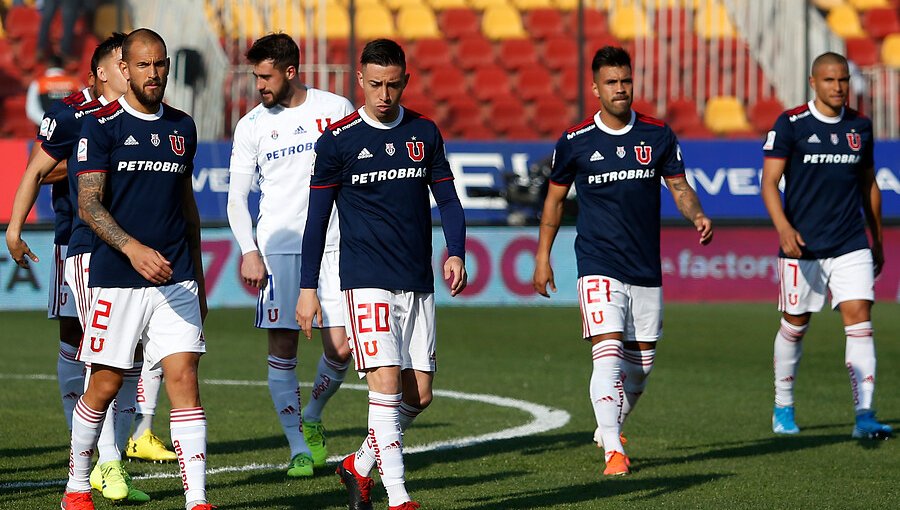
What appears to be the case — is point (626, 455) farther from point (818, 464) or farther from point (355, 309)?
point (355, 309)

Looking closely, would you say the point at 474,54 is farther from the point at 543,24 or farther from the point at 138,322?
the point at 138,322

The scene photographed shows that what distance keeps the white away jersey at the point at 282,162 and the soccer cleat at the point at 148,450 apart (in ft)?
4.10

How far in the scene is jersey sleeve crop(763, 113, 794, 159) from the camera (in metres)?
8.78

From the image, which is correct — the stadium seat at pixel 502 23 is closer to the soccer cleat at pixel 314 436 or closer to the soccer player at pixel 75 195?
the soccer cleat at pixel 314 436

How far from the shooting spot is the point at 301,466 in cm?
733

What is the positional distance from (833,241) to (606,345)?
211cm

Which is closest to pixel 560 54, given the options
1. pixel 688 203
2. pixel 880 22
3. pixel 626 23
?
pixel 626 23

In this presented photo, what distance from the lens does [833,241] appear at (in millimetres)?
8797

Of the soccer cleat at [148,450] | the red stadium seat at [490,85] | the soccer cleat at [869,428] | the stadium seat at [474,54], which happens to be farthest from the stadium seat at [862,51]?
the soccer cleat at [148,450]

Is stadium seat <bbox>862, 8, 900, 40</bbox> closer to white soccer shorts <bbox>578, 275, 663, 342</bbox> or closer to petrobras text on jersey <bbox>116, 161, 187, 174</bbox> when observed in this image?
white soccer shorts <bbox>578, 275, 663, 342</bbox>

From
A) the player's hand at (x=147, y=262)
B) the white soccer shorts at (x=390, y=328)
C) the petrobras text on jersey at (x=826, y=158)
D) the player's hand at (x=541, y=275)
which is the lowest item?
the white soccer shorts at (x=390, y=328)

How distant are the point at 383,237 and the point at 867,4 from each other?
2089 cm

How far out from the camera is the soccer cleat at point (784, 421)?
8.84 metres

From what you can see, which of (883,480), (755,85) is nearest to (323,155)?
(883,480)
